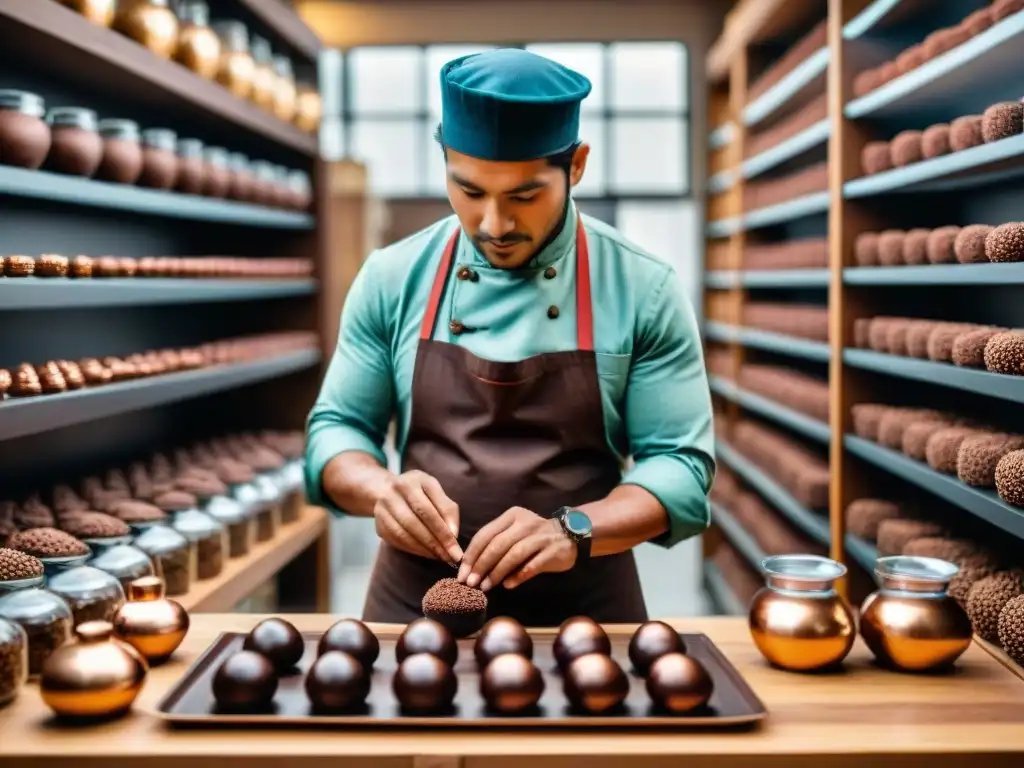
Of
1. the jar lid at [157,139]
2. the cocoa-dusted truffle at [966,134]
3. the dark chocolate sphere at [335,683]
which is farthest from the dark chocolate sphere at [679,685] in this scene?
the jar lid at [157,139]

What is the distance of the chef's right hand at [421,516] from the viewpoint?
174cm

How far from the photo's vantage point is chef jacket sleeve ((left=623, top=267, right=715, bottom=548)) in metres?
1.93

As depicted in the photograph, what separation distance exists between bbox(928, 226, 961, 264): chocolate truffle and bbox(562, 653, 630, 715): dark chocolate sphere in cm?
183

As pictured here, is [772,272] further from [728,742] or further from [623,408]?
[728,742]

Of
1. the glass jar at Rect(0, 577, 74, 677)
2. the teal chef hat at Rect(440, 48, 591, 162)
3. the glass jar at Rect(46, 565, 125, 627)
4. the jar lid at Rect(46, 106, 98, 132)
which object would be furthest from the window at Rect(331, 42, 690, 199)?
the glass jar at Rect(0, 577, 74, 677)

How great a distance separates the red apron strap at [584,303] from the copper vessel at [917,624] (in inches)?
29.4

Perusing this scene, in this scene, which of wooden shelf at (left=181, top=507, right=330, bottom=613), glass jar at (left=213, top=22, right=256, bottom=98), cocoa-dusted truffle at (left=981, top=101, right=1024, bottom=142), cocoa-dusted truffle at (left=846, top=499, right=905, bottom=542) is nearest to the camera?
cocoa-dusted truffle at (left=981, top=101, right=1024, bottom=142)

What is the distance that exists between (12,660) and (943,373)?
205 cm

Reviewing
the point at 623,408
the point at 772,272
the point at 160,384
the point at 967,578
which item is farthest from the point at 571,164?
the point at 772,272

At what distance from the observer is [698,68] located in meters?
7.27

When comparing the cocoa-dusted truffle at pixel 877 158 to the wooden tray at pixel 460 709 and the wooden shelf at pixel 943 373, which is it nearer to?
the wooden shelf at pixel 943 373

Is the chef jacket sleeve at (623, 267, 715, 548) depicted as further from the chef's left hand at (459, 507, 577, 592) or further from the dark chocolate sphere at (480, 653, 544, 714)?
the dark chocolate sphere at (480, 653, 544, 714)

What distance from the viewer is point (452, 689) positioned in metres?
1.32

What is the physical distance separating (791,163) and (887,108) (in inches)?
85.8
